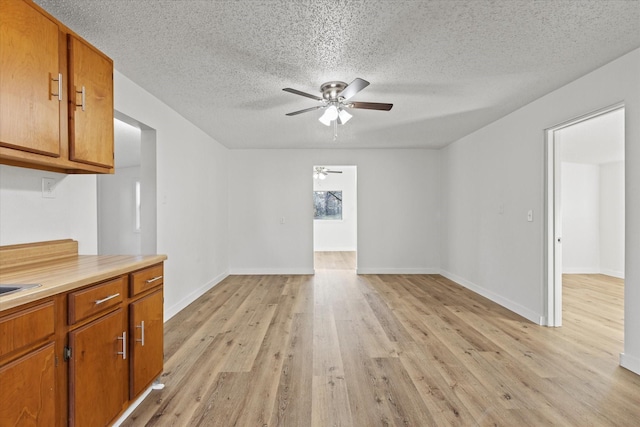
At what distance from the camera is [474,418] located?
1.83 metres

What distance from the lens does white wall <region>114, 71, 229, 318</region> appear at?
3.18 meters

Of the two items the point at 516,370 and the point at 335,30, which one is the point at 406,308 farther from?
the point at 335,30

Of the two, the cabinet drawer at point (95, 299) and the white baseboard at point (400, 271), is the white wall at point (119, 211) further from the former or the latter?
the cabinet drawer at point (95, 299)

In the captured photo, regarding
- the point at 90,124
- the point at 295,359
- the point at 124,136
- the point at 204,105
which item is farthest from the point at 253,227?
the point at 90,124

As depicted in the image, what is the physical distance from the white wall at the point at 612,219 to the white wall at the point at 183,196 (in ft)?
22.8

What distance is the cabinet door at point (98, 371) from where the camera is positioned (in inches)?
54.6

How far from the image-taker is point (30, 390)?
118 cm

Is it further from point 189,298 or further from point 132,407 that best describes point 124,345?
point 189,298

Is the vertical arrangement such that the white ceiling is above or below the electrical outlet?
above

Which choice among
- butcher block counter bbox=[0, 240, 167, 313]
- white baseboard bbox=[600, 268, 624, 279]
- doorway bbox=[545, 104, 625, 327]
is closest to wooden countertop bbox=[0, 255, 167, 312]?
butcher block counter bbox=[0, 240, 167, 313]

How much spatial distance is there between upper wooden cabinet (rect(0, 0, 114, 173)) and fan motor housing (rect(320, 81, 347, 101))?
1.62m

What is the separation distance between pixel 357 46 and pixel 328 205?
768 cm

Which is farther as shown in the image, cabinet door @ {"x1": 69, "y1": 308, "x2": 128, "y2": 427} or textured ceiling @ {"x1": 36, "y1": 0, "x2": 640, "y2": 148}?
textured ceiling @ {"x1": 36, "y1": 0, "x2": 640, "y2": 148}

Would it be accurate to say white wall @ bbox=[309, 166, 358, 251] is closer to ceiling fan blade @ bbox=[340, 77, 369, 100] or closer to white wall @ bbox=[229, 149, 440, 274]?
white wall @ bbox=[229, 149, 440, 274]
